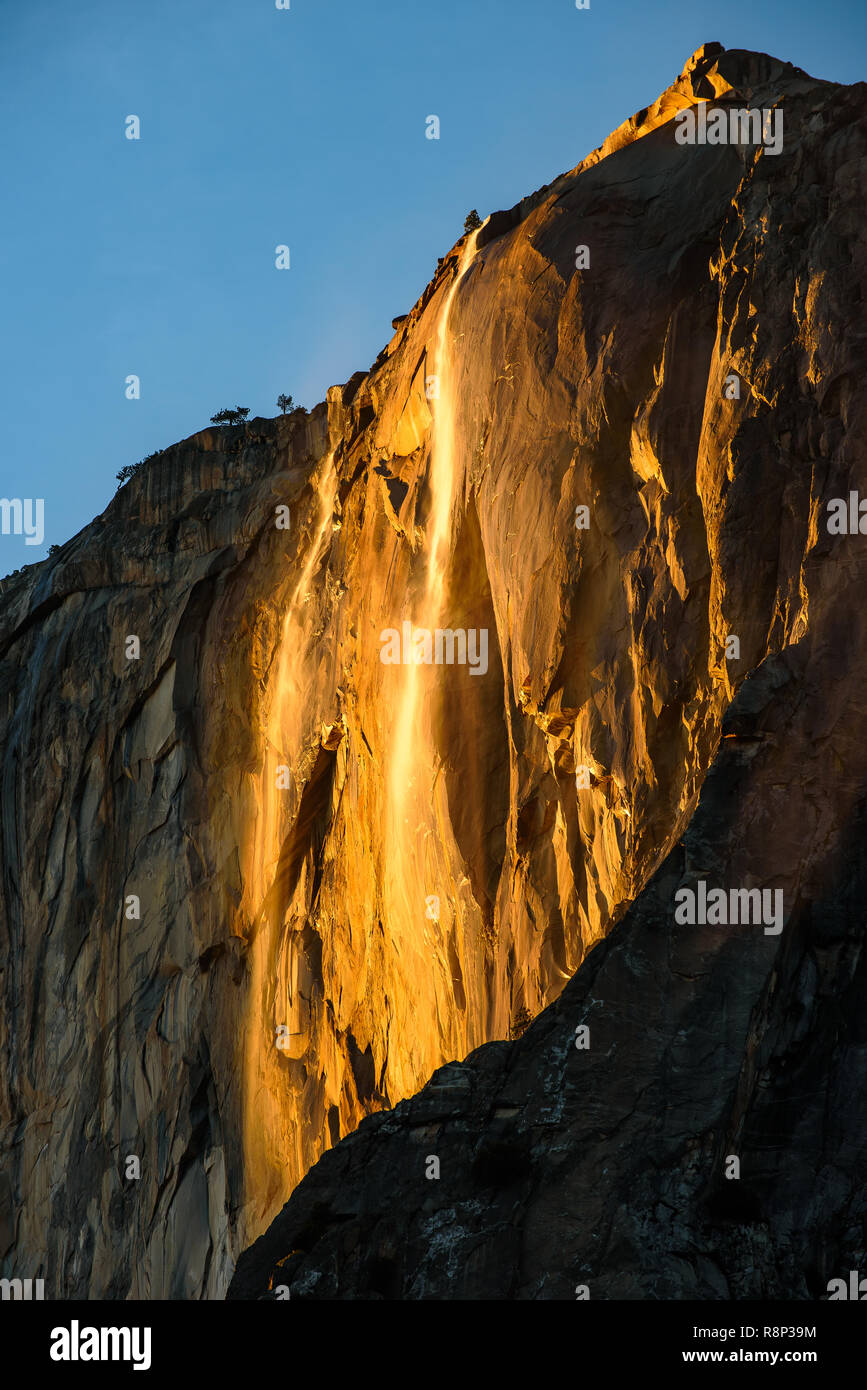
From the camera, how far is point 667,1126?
1516cm

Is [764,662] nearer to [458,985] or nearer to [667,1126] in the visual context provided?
[667,1126]

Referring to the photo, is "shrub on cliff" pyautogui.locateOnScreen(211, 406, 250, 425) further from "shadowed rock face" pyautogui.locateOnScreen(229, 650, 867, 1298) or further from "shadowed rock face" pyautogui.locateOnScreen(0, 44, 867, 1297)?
"shadowed rock face" pyautogui.locateOnScreen(229, 650, 867, 1298)

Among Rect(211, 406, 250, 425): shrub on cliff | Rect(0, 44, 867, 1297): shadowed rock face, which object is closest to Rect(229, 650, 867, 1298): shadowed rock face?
Rect(0, 44, 867, 1297): shadowed rock face

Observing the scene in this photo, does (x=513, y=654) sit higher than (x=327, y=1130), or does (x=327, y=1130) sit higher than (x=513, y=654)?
(x=513, y=654)

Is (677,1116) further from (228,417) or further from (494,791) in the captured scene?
(228,417)

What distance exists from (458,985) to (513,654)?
5.91 m

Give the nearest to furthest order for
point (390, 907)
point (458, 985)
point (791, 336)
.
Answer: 1. point (791, 336)
2. point (458, 985)
3. point (390, 907)

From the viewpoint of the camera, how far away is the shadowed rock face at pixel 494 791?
1536 centimetres

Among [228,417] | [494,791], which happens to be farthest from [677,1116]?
[228,417]

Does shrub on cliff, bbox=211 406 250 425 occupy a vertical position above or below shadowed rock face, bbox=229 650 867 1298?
above

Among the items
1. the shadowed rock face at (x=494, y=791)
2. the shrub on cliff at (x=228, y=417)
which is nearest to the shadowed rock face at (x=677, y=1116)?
the shadowed rock face at (x=494, y=791)

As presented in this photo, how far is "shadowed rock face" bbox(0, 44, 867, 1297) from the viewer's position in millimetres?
15359
